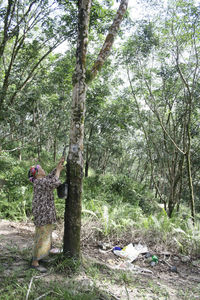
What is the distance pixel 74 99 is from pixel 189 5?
696 cm

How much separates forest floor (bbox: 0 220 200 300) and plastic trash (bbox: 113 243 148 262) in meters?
0.11

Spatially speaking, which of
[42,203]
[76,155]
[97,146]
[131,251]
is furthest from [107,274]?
[97,146]

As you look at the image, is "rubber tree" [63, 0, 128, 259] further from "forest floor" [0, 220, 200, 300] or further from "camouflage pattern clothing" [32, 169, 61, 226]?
"forest floor" [0, 220, 200, 300]

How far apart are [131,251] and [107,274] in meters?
1.42

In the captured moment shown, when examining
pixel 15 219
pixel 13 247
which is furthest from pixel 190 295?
pixel 15 219

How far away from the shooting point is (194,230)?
6.09 meters

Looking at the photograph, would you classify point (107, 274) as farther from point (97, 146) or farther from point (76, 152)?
point (97, 146)

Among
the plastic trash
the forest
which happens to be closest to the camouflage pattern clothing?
the forest

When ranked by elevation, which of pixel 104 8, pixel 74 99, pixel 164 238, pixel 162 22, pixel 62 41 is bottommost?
pixel 164 238

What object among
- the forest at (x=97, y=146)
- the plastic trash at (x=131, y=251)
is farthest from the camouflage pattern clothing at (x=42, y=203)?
the plastic trash at (x=131, y=251)

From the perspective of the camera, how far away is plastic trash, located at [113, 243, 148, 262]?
5098mm

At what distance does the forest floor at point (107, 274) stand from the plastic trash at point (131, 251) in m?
0.11

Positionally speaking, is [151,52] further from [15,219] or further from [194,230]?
[15,219]

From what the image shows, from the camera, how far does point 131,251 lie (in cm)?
528
